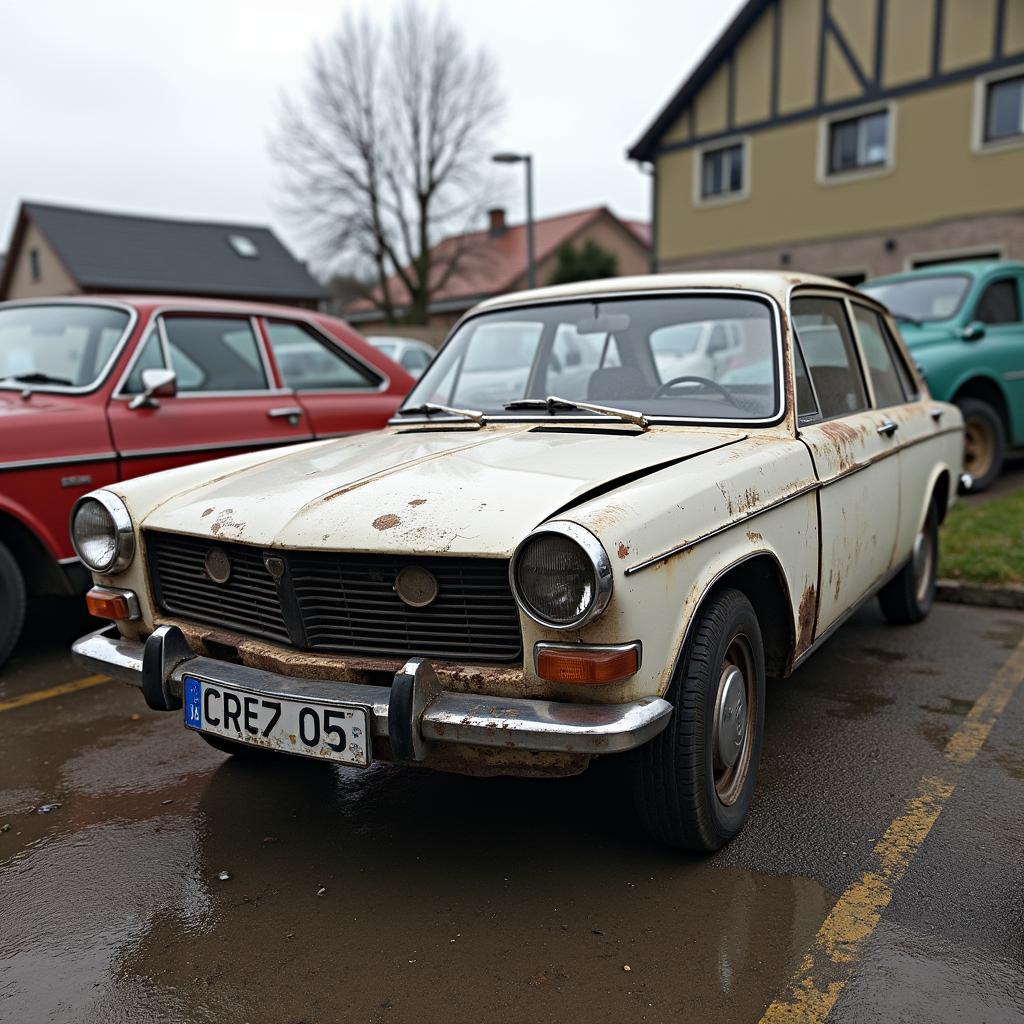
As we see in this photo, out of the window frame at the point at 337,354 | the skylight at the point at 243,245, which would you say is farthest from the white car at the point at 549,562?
the skylight at the point at 243,245

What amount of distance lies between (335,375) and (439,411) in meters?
2.58

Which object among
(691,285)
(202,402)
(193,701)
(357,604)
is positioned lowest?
(193,701)

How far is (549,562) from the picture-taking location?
7.36 ft

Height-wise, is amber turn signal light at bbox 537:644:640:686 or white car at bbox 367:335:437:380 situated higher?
white car at bbox 367:335:437:380

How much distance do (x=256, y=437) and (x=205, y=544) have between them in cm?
265

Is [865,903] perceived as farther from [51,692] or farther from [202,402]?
[202,402]

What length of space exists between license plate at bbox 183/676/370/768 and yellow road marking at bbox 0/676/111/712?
1.66 meters

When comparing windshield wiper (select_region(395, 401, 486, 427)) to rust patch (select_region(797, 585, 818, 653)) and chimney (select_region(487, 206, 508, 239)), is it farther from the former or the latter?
chimney (select_region(487, 206, 508, 239))

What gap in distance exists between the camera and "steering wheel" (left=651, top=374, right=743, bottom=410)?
339 centimetres

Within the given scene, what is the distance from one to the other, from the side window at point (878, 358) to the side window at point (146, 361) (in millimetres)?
3513

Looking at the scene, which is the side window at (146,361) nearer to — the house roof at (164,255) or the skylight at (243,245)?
the house roof at (164,255)

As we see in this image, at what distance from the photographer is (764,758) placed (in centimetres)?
343

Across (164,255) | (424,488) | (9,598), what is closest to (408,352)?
(9,598)

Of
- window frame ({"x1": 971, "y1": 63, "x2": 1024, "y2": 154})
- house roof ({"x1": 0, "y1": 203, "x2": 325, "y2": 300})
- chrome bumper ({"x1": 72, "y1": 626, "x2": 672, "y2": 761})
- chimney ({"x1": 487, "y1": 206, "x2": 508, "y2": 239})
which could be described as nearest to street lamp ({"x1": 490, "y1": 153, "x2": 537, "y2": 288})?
window frame ({"x1": 971, "y1": 63, "x2": 1024, "y2": 154})
